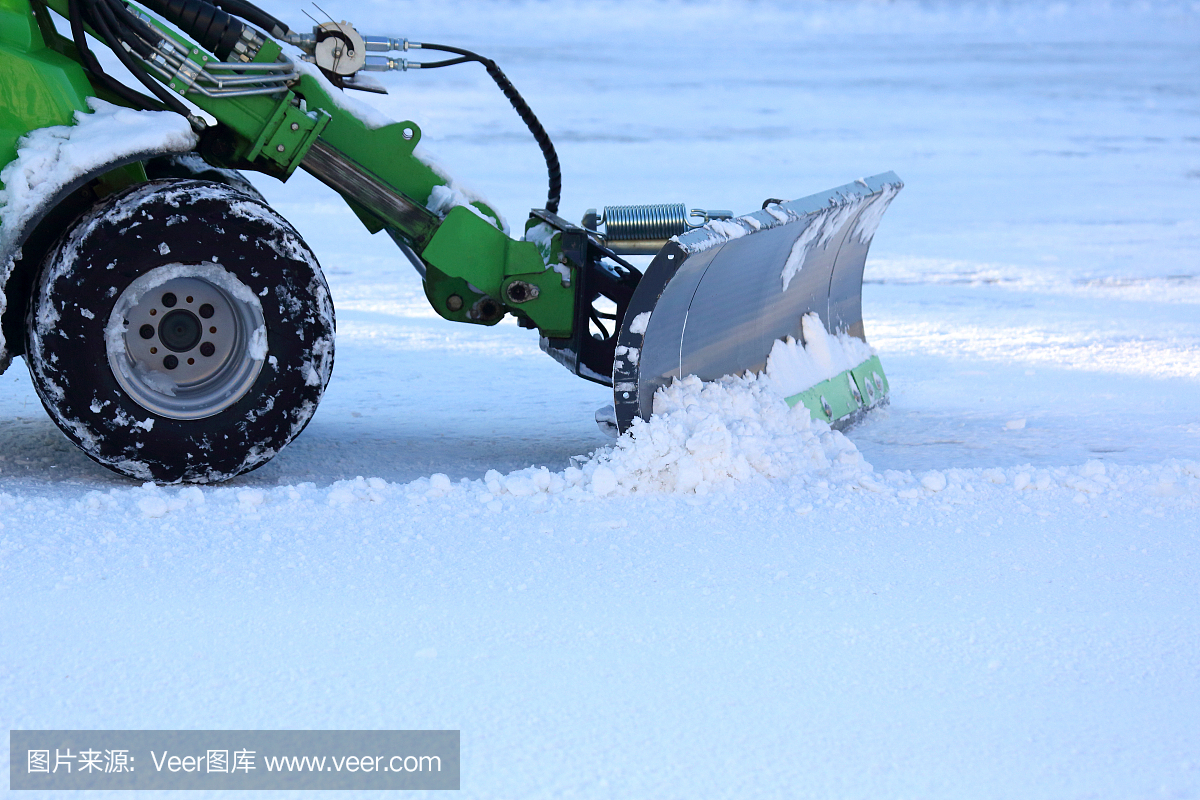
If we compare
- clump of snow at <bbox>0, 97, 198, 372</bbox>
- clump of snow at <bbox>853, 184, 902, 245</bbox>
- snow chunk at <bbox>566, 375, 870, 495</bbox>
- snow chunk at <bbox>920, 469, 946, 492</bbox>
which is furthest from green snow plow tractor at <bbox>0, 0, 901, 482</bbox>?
snow chunk at <bbox>920, 469, 946, 492</bbox>

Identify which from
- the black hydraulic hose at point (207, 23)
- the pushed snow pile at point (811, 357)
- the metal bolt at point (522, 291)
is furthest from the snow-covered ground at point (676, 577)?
the black hydraulic hose at point (207, 23)

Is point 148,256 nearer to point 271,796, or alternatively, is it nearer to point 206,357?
point 206,357

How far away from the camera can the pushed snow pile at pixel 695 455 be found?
13.2ft

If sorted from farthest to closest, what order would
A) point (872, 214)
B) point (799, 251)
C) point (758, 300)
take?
point (872, 214)
point (799, 251)
point (758, 300)

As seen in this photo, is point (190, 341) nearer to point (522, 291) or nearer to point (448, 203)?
point (448, 203)

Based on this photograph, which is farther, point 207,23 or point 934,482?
point 207,23

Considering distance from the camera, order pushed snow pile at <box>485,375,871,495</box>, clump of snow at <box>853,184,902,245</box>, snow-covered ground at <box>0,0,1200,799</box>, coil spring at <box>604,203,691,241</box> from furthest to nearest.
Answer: clump of snow at <box>853,184,902,245</box> → coil spring at <box>604,203,691,241</box> → pushed snow pile at <box>485,375,871,495</box> → snow-covered ground at <box>0,0,1200,799</box>

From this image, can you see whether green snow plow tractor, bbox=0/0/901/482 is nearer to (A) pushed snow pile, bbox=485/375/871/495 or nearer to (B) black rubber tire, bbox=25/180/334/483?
(B) black rubber tire, bbox=25/180/334/483

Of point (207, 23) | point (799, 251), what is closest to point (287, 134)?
point (207, 23)

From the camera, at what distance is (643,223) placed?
4547 millimetres

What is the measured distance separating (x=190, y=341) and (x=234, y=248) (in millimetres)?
330

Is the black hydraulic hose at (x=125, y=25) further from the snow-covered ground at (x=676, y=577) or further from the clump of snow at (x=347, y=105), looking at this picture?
the snow-covered ground at (x=676, y=577)

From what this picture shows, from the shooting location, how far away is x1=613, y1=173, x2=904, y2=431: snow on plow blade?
4.09 m

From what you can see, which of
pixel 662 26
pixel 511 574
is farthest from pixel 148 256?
pixel 662 26
